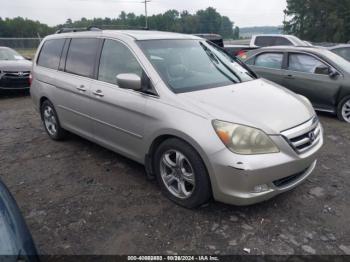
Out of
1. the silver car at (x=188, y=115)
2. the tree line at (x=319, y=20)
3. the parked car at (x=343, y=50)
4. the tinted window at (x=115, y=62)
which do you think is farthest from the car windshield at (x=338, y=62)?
the tree line at (x=319, y=20)

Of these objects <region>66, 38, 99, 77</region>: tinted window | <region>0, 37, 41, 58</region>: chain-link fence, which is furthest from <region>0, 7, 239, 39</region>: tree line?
<region>66, 38, 99, 77</region>: tinted window

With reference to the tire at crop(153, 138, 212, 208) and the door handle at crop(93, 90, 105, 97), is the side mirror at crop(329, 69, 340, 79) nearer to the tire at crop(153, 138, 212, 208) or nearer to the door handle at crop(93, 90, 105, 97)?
the tire at crop(153, 138, 212, 208)

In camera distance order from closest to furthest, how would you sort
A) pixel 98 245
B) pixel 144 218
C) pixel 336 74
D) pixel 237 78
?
pixel 98 245 < pixel 144 218 < pixel 237 78 < pixel 336 74

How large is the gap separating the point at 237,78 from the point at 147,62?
1.14 meters

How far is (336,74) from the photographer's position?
20.6 ft

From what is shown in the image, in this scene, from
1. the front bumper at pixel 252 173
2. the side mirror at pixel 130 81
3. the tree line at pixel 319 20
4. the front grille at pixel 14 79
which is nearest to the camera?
the front bumper at pixel 252 173

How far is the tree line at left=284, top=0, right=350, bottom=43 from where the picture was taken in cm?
4028

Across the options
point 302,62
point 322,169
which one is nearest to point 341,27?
point 302,62

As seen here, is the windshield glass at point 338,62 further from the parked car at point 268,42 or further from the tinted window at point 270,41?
the tinted window at point 270,41

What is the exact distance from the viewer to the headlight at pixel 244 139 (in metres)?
2.82

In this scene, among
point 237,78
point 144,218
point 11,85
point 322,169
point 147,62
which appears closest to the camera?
point 144,218

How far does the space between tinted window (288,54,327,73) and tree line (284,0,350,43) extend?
38.3 metres

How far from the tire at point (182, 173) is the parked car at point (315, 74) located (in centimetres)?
444

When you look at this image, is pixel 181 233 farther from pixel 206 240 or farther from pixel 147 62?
pixel 147 62
